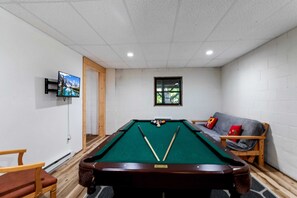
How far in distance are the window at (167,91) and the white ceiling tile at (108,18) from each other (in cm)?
277

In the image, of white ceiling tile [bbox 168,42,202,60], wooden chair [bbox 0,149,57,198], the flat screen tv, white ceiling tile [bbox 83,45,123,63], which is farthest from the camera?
white ceiling tile [bbox 83,45,123,63]

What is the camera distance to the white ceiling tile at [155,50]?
3014 millimetres

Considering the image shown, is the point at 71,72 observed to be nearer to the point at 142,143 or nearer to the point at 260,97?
the point at 142,143

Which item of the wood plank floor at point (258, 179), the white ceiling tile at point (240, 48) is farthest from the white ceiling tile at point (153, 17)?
the wood plank floor at point (258, 179)

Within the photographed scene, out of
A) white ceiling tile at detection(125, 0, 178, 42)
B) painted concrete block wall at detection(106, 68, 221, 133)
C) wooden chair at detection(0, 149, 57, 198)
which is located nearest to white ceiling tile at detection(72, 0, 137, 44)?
white ceiling tile at detection(125, 0, 178, 42)

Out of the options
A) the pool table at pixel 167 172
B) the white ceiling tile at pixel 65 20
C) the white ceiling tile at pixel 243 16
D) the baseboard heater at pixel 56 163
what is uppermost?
the white ceiling tile at pixel 65 20

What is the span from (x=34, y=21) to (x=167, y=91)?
13.0 ft

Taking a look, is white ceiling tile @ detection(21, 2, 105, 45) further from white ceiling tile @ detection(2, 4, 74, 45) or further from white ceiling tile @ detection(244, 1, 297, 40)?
white ceiling tile @ detection(244, 1, 297, 40)

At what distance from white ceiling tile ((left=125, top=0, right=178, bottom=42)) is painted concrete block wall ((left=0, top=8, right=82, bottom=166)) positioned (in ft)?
5.08

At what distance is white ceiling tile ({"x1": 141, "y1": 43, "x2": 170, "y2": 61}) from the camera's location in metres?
3.01

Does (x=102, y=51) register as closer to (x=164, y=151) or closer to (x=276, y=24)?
(x=164, y=151)

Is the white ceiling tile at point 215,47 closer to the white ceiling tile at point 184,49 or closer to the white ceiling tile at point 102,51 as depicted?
the white ceiling tile at point 184,49

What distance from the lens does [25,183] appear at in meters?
1.44

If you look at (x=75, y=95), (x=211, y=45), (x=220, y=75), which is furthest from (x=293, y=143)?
(x=75, y=95)
